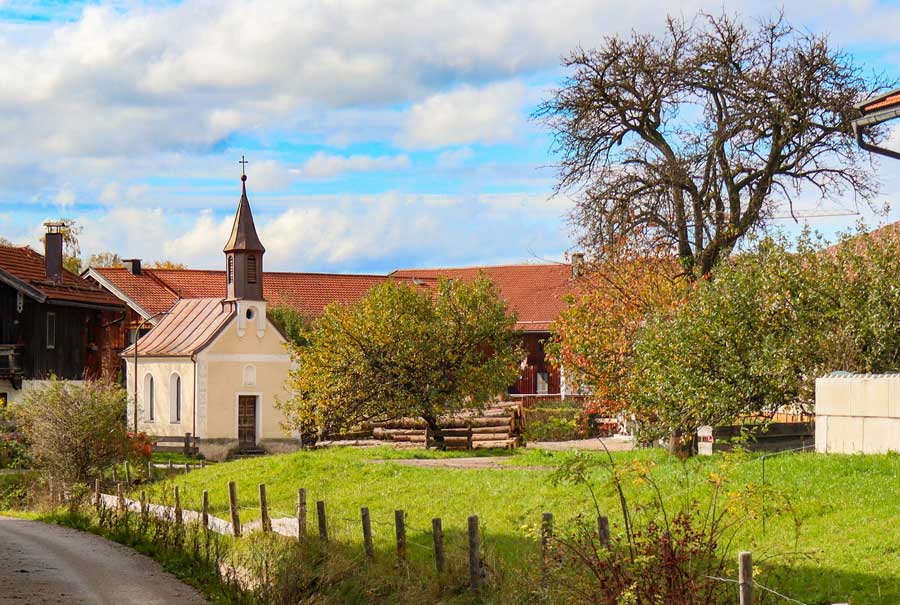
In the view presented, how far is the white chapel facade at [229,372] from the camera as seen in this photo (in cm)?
5009

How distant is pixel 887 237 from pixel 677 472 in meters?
7.10

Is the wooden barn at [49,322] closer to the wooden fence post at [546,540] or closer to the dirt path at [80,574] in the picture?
the dirt path at [80,574]

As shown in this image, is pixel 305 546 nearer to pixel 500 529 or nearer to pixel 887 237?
pixel 500 529

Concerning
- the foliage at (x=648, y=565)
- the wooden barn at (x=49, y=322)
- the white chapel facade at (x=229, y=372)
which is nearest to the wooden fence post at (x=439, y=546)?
the foliage at (x=648, y=565)

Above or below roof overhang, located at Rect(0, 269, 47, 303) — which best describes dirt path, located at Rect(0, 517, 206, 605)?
below

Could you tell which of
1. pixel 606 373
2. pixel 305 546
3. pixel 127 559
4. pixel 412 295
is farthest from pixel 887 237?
pixel 412 295

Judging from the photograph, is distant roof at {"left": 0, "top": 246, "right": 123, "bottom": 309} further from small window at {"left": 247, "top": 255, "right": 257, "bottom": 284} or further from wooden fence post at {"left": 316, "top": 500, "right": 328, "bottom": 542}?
wooden fence post at {"left": 316, "top": 500, "right": 328, "bottom": 542}

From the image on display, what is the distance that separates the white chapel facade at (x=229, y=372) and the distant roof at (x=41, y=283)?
14.1ft

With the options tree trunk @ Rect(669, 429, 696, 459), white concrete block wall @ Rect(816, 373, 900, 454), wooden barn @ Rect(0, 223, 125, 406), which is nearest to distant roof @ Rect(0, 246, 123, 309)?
wooden barn @ Rect(0, 223, 125, 406)

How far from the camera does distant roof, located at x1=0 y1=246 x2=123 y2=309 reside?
5056 cm

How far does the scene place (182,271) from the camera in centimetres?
6462

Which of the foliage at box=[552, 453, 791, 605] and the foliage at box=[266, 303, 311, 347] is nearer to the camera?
the foliage at box=[552, 453, 791, 605]

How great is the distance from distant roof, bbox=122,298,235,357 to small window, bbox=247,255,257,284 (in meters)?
1.38

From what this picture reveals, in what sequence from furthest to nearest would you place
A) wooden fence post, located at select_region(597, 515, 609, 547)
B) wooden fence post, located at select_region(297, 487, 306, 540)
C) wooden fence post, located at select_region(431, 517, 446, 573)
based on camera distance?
wooden fence post, located at select_region(297, 487, 306, 540)
wooden fence post, located at select_region(431, 517, 446, 573)
wooden fence post, located at select_region(597, 515, 609, 547)
